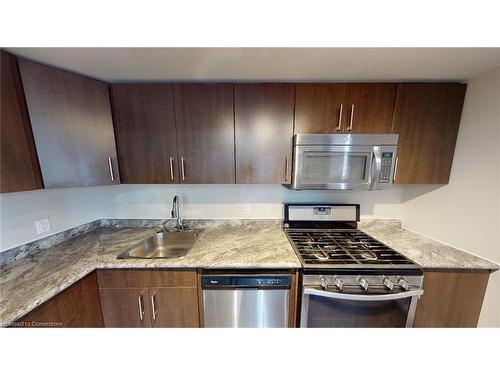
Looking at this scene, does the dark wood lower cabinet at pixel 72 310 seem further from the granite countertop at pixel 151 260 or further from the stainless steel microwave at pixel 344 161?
the stainless steel microwave at pixel 344 161

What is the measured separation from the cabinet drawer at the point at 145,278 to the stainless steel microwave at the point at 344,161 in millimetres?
986

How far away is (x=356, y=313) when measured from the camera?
1.21 meters

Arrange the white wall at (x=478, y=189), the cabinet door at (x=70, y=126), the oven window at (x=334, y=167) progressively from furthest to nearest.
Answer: the oven window at (x=334, y=167) → the white wall at (x=478, y=189) → the cabinet door at (x=70, y=126)

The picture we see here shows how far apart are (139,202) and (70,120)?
863 mm

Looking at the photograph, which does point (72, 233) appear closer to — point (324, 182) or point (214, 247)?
point (214, 247)

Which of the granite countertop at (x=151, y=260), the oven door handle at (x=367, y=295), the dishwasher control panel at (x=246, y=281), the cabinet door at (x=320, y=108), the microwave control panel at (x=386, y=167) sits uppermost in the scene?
the cabinet door at (x=320, y=108)

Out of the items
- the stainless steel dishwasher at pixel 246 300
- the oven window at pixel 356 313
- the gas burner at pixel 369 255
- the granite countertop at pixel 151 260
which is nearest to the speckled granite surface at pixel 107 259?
the granite countertop at pixel 151 260

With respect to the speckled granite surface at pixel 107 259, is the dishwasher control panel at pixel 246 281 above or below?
below

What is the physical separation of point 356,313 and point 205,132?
63.3 inches

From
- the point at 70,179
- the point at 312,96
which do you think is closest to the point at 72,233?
the point at 70,179

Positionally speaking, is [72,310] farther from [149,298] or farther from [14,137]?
[14,137]

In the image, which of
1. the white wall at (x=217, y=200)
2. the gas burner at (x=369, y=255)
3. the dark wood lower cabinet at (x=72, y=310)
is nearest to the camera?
the dark wood lower cabinet at (x=72, y=310)

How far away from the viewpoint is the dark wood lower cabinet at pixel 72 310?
0.90m

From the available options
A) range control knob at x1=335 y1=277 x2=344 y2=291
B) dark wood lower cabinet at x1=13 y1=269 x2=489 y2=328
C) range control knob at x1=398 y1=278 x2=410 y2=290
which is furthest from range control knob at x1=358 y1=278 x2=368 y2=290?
dark wood lower cabinet at x1=13 y1=269 x2=489 y2=328
